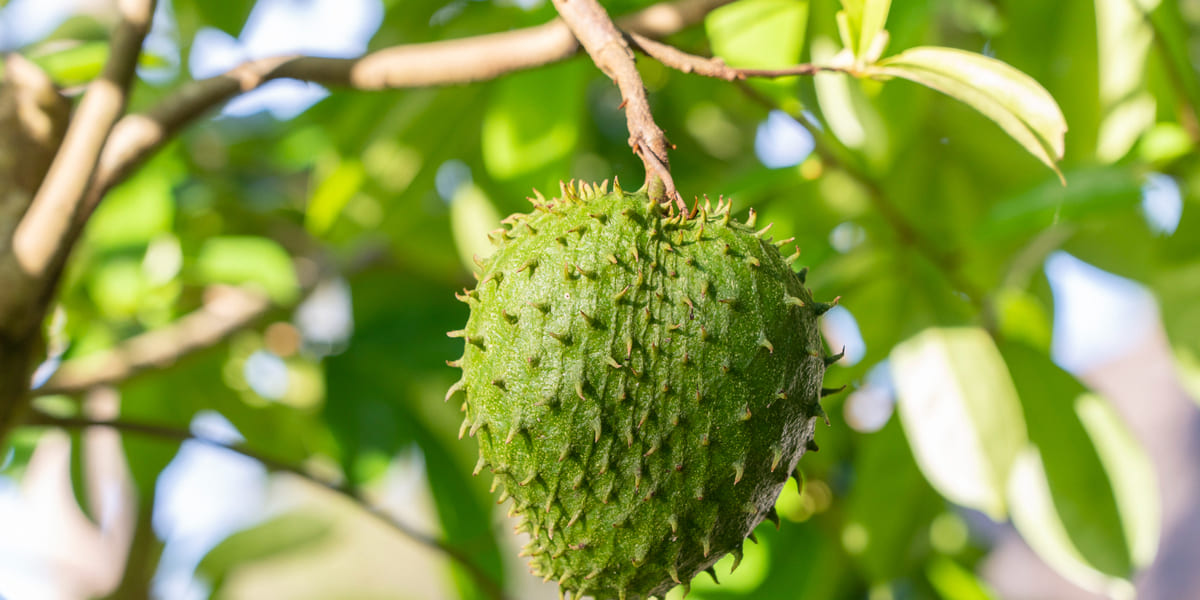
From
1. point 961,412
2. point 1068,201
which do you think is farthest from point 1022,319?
point 1068,201

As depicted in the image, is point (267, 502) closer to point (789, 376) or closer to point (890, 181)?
point (890, 181)

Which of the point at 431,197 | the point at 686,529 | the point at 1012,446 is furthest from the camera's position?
the point at 431,197

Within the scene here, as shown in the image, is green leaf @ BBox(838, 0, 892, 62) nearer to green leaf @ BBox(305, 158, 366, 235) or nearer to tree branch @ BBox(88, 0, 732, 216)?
tree branch @ BBox(88, 0, 732, 216)

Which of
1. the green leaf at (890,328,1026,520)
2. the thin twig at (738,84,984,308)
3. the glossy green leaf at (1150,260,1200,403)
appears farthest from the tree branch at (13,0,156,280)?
the glossy green leaf at (1150,260,1200,403)

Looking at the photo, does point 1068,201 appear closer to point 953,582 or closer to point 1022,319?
point 1022,319

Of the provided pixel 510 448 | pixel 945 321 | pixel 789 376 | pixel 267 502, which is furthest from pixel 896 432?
pixel 267 502

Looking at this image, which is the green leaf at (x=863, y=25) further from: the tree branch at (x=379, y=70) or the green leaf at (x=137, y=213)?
the green leaf at (x=137, y=213)
